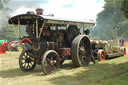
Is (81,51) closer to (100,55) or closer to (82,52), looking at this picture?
(82,52)


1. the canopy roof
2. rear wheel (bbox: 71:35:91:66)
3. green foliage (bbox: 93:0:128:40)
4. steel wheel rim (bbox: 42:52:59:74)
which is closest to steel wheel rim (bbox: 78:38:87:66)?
rear wheel (bbox: 71:35:91:66)

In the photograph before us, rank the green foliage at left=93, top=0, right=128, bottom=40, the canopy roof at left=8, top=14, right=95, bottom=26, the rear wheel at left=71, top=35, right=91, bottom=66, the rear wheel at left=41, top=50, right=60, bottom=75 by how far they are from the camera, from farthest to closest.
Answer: the green foliage at left=93, top=0, right=128, bottom=40, the rear wheel at left=71, top=35, right=91, bottom=66, the canopy roof at left=8, top=14, right=95, bottom=26, the rear wheel at left=41, top=50, right=60, bottom=75

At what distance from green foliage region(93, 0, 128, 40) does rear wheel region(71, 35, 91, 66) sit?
52.6 meters

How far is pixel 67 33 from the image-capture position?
9328 mm

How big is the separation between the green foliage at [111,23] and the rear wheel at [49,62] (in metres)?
54.7

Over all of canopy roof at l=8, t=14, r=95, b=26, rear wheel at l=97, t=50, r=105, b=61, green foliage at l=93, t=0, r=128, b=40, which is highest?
green foliage at l=93, t=0, r=128, b=40

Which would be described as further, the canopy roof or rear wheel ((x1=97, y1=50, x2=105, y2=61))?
rear wheel ((x1=97, y1=50, x2=105, y2=61))

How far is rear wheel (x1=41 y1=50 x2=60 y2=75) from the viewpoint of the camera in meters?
7.40

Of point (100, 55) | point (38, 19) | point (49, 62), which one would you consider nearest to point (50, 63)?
point (49, 62)

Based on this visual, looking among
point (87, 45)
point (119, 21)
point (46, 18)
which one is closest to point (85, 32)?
point (87, 45)

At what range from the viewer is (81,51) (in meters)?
9.00

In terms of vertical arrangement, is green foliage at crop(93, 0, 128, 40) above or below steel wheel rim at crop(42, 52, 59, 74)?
above

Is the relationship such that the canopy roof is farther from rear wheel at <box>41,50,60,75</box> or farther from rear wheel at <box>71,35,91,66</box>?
rear wheel at <box>41,50,60,75</box>

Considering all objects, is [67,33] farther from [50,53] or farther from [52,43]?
[50,53]
